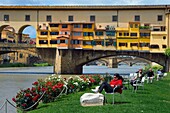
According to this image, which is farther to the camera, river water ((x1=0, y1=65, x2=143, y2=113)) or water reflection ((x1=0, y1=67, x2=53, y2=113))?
river water ((x1=0, y1=65, x2=143, y2=113))

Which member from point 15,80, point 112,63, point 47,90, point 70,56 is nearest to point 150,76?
point 47,90

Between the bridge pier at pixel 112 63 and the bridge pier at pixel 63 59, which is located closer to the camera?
the bridge pier at pixel 63 59

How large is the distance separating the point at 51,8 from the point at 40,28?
372cm

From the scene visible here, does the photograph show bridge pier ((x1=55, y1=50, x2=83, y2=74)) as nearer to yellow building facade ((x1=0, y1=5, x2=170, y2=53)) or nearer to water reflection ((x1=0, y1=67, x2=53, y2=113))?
yellow building facade ((x1=0, y1=5, x2=170, y2=53))

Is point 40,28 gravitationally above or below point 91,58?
above

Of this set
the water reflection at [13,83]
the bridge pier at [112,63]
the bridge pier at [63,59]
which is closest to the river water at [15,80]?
the water reflection at [13,83]

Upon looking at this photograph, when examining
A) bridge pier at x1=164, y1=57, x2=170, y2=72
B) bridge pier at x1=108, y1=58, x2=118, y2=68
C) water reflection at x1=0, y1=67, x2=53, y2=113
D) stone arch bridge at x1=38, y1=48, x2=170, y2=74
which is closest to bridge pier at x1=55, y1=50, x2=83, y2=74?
stone arch bridge at x1=38, y1=48, x2=170, y2=74

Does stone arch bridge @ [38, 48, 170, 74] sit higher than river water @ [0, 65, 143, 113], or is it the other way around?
stone arch bridge @ [38, 48, 170, 74]

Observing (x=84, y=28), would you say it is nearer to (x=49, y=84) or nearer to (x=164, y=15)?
(x=164, y=15)

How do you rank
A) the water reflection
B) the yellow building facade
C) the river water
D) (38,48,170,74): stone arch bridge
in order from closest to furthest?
the water reflection
the river water
the yellow building facade
(38,48,170,74): stone arch bridge

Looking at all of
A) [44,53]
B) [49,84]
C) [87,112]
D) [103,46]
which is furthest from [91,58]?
[87,112]

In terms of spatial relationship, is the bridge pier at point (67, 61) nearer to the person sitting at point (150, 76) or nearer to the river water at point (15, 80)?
the river water at point (15, 80)

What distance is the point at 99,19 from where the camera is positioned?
A: 57.9 m

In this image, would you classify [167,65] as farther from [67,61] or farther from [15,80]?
[15,80]
